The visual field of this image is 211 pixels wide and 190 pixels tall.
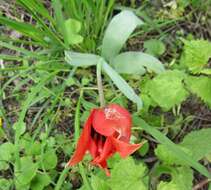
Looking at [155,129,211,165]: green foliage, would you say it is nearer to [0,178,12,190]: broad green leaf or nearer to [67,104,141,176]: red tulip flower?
[67,104,141,176]: red tulip flower

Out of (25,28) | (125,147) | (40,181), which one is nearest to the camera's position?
(125,147)

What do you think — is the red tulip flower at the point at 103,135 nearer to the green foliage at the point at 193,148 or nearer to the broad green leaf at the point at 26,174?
the green foliage at the point at 193,148

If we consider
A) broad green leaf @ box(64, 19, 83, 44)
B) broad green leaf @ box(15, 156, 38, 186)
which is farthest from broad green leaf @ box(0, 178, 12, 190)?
broad green leaf @ box(64, 19, 83, 44)

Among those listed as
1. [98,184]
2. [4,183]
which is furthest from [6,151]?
[98,184]

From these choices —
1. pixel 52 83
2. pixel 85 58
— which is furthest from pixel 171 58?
pixel 85 58

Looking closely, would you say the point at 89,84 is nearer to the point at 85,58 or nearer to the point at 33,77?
the point at 33,77

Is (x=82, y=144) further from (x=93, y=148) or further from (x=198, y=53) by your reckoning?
(x=198, y=53)
